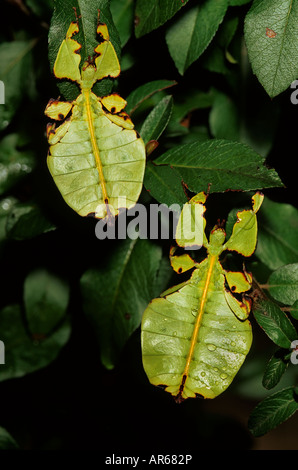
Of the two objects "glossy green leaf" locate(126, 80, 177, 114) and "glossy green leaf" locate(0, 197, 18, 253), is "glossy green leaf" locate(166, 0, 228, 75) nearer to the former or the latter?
"glossy green leaf" locate(126, 80, 177, 114)

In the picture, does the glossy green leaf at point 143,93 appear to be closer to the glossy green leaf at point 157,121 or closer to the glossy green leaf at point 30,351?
the glossy green leaf at point 157,121

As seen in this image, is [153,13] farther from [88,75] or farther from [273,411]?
[273,411]

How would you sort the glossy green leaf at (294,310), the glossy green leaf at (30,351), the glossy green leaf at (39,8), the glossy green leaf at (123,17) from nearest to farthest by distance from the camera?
the glossy green leaf at (294,310), the glossy green leaf at (123,17), the glossy green leaf at (39,8), the glossy green leaf at (30,351)

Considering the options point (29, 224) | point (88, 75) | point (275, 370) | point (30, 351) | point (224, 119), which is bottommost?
point (30, 351)

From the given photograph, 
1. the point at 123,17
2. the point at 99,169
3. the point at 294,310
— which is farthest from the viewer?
the point at 123,17

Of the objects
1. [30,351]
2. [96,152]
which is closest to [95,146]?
[96,152]

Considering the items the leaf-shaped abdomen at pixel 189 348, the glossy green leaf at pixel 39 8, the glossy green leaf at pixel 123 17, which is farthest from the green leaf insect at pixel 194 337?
the glossy green leaf at pixel 39 8
